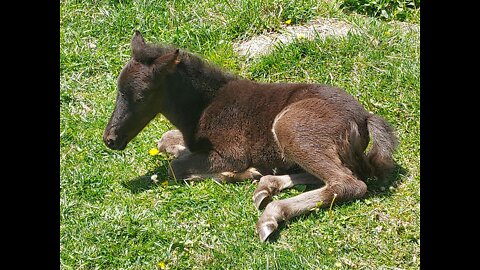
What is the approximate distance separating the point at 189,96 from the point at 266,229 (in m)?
1.82

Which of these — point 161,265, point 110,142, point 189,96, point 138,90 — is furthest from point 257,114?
point 161,265

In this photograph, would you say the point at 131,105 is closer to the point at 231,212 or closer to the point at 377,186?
the point at 231,212

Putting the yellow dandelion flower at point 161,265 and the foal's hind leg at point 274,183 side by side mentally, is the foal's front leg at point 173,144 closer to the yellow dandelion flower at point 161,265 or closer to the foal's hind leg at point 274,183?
the foal's hind leg at point 274,183

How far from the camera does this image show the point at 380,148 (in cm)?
632

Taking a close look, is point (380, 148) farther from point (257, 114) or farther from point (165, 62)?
point (165, 62)

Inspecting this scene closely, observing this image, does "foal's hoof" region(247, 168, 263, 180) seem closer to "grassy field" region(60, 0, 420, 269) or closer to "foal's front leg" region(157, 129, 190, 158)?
"grassy field" region(60, 0, 420, 269)

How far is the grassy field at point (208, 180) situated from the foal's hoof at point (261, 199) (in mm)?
71

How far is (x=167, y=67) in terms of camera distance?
679 cm

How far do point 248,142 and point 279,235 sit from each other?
1246 mm

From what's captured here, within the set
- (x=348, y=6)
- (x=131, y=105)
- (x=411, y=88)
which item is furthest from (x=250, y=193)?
(x=348, y=6)

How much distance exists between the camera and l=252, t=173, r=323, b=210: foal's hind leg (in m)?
6.18

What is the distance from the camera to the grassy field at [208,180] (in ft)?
18.4

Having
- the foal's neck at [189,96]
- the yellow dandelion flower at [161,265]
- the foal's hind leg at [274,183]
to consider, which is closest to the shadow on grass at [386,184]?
the foal's hind leg at [274,183]

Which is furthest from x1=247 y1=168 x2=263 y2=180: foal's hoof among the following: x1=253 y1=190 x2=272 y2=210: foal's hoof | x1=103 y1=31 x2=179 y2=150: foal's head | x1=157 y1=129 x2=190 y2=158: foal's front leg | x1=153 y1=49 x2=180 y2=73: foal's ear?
x1=153 y1=49 x2=180 y2=73: foal's ear
